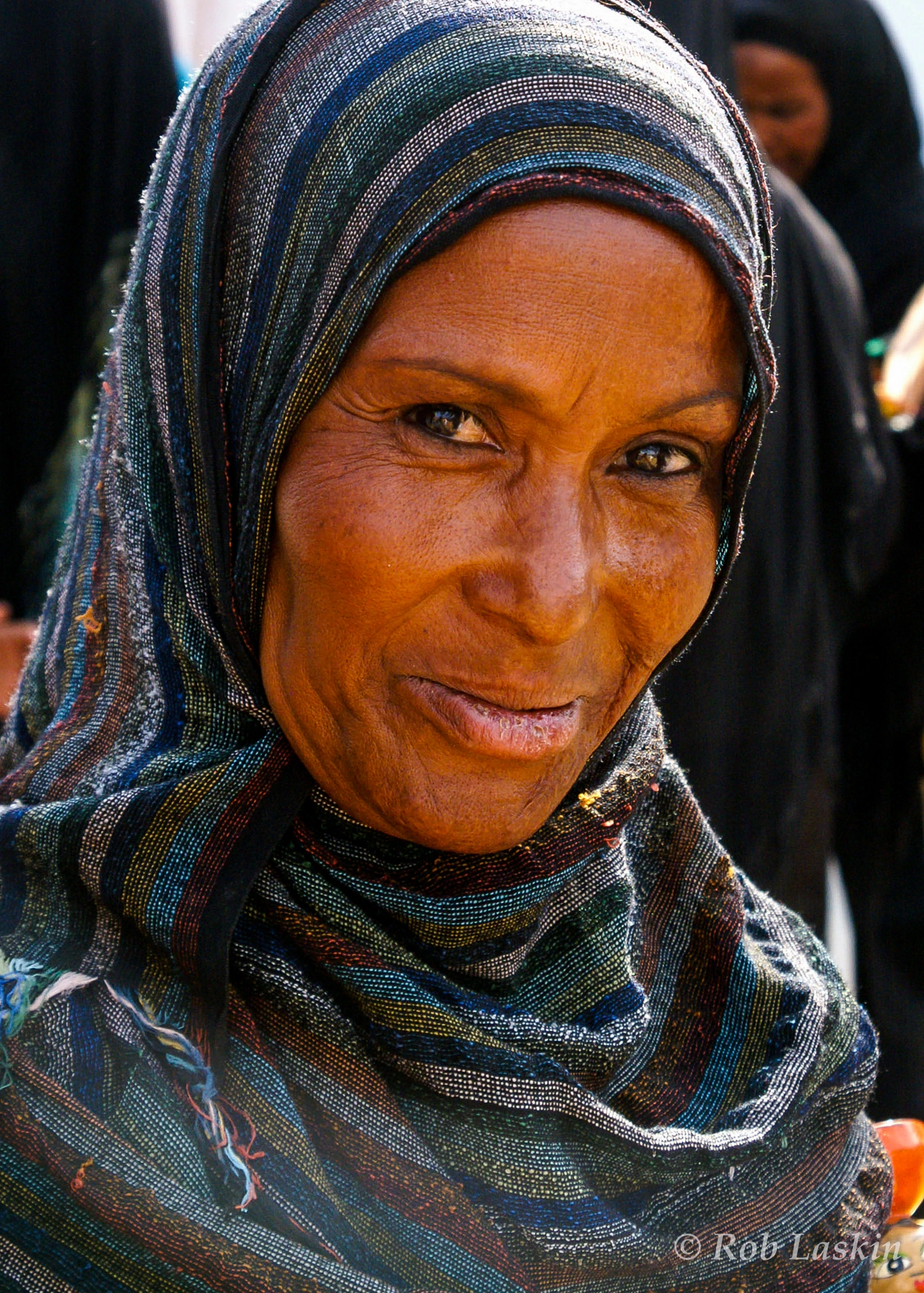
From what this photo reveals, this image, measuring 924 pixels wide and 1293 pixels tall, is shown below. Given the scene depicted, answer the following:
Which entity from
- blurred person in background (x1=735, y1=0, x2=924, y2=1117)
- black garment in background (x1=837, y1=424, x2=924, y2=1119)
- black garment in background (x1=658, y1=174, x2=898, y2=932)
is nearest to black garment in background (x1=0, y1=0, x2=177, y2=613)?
black garment in background (x1=658, y1=174, x2=898, y2=932)

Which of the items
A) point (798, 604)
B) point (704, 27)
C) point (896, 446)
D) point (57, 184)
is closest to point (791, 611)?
point (798, 604)

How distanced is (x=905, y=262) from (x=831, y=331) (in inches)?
71.9

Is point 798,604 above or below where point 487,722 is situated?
below

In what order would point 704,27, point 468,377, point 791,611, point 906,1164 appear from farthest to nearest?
point 791,611
point 704,27
point 906,1164
point 468,377

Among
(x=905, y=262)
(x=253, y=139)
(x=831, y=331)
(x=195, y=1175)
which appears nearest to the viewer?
(x=195, y=1175)

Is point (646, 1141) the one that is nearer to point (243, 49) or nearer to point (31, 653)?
point (31, 653)

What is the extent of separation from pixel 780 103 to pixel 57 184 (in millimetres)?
2507

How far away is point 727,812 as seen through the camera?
3.62 meters

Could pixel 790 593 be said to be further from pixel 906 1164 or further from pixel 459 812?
pixel 459 812

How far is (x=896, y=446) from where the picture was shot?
4281 millimetres

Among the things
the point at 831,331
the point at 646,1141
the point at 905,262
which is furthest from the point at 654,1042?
the point at 905,262

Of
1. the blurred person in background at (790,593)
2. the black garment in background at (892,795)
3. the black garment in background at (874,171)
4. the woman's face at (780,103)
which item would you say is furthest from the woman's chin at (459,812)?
the black garment in background at (874,171)

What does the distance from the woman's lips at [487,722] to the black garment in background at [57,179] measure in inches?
93.9

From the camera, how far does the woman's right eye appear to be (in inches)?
50.9
